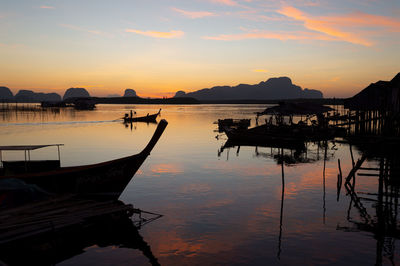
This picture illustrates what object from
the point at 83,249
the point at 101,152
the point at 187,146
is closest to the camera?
the point at 83,249

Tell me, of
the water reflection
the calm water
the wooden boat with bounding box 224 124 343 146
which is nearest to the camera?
the calm water

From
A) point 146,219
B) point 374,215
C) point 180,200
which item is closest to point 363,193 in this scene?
point 374,215

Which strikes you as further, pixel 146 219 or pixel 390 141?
pixel 390 141

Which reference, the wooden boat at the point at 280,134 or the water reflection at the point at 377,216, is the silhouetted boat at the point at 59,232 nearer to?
the water reflection at the point at 377,216

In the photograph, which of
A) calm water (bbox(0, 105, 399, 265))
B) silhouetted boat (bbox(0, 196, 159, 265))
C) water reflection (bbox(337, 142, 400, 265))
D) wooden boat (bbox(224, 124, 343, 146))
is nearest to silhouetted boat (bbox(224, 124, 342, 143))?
wooden boat (bbox(224, 124, 343, 146))

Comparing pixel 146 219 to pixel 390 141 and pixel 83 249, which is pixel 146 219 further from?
pixel 390 141

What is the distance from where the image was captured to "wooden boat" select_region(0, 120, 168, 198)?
586 inches

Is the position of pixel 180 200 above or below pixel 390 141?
below

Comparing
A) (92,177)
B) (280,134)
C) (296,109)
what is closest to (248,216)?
(92,177)

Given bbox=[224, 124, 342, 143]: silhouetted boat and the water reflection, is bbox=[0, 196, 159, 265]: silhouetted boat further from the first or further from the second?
bbox=[224, 124, 342, 143]: silhouetted boat

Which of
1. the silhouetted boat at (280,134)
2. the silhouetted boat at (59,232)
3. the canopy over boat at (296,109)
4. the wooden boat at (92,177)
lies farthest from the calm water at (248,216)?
the canopy over boat at (296,109)

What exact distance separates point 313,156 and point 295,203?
17.8 meters

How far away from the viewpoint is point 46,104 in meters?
168

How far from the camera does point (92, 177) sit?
50.9 ft
